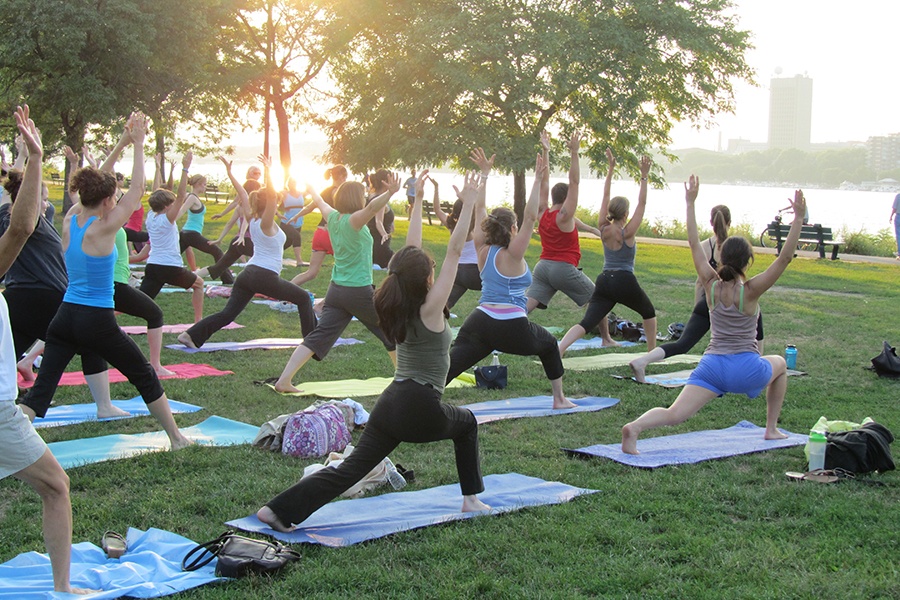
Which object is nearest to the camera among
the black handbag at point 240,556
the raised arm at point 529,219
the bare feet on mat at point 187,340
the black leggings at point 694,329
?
the black handbag at point 240,556

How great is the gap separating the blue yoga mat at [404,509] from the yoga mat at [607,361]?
4.11m

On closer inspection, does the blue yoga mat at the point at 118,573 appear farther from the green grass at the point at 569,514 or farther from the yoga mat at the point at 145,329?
the yoga mat at the point at 145,329

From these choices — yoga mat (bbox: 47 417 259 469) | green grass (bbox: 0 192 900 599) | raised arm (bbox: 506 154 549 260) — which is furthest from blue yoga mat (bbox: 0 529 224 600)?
raised arm (bbox: 506 154 549 260)

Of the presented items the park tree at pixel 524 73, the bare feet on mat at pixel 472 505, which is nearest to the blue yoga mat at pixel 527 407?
the bare feet on mat at pixel 472 505

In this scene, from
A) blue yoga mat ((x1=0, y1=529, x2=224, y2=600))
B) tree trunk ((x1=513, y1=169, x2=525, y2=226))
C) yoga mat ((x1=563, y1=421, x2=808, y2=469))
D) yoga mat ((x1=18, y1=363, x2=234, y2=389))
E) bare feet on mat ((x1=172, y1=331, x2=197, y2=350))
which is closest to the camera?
blue yoga mat ((x1=0, y1=529, x2=224, y2=600))

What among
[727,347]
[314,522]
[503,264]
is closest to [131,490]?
[314,522]

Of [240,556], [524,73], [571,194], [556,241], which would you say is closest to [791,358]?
[556,241]

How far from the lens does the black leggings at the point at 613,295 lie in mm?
9445

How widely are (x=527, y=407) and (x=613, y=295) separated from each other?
224 cm

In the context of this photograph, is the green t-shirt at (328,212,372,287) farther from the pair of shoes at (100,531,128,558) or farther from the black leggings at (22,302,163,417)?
the pair of shoes at (100,531,128,558)

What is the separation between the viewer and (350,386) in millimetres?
8508

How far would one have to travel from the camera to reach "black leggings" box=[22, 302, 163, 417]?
602 centimetres

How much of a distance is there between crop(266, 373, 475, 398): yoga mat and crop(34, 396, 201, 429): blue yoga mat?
98cm

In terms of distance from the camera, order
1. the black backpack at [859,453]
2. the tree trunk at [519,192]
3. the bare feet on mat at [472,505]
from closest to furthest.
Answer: the bare feet on mat at [472,505]
the black backpack at [859,453]
the tree trunk at [519,192]
